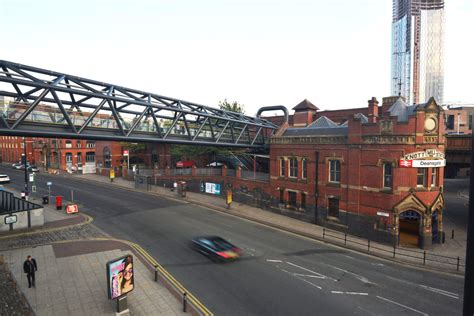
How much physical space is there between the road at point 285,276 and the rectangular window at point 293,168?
7.58 metres

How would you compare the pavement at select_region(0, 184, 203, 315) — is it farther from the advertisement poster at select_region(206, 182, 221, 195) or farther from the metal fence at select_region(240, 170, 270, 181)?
the advertisement poster at select_region(206, 182, 221, 195)

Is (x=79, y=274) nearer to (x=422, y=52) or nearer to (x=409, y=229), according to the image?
(x=409, y=229)

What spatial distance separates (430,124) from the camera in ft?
73.9

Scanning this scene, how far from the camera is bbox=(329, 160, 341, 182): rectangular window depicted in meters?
26.8

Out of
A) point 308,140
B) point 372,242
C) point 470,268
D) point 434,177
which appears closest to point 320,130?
point 308,140

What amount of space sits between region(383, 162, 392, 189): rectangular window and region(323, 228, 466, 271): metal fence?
5029mm

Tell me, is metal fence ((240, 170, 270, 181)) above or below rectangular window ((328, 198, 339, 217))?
above

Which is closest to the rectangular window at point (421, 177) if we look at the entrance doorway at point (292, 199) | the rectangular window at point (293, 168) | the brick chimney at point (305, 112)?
the rectangular window at point (293, 168)

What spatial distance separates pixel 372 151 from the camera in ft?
78.7

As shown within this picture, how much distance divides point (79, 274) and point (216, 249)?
8029 mm

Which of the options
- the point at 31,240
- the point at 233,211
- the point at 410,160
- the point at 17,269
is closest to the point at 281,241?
the point at 233,211

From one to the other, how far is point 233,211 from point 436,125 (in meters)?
21.1

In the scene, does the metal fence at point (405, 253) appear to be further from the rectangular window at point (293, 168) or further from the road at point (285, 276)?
the rectangular window at point (293, 168)

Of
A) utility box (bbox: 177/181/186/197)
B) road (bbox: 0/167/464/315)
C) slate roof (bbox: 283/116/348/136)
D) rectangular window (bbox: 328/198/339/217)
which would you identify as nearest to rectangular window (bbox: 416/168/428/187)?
rectangular window (bbox: 328/198/339/217)
